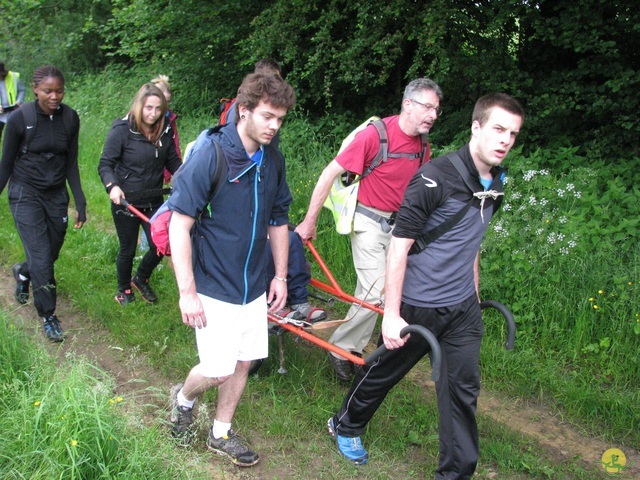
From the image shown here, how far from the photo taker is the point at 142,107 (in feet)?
18.4

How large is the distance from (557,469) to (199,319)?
91.2 inches

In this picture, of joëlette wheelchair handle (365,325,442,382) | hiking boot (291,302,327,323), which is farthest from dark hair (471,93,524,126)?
hiking boot (291,302,327,323)

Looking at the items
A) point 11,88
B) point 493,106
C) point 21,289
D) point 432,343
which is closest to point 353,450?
point 432,343

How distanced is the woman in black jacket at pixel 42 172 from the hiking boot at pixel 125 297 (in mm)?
603

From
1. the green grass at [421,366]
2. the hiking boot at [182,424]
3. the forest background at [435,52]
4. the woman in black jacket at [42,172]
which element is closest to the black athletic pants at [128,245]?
the green grass at [421,366]

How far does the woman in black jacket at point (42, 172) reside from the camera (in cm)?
524

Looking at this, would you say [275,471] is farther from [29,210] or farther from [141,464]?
[29,210]

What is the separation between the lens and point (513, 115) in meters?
3.44

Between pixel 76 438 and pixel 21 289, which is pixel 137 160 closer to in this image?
pixel 21 289

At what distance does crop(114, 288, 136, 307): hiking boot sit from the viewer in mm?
6082

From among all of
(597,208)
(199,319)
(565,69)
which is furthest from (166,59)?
(199,319)

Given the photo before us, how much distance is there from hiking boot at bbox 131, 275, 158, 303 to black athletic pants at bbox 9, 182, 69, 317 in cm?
85

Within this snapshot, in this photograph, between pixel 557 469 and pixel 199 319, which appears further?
pixel 557 469

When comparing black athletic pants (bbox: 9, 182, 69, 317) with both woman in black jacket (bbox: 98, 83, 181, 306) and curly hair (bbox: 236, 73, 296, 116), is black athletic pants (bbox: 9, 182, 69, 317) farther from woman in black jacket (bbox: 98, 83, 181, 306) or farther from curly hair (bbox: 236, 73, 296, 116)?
curly hair (bbox: 236, 73, 296, 116)
